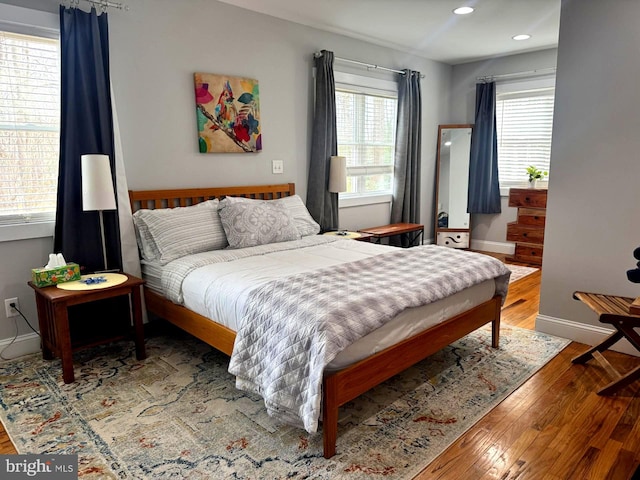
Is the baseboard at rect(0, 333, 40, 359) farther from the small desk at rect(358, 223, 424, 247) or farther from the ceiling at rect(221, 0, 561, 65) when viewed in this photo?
the small desk at rect(358, 223, 424, 247)

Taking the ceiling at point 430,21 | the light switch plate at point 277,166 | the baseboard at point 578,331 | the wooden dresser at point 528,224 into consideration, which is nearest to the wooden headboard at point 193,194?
the light switch plate at point 277,166

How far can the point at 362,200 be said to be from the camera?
16.7 feet

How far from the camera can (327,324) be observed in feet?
6.05

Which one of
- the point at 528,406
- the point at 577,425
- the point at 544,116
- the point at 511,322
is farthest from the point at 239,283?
the point at 544,116

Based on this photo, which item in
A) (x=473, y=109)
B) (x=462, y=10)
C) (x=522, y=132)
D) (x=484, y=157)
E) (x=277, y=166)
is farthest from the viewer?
(x=473, y=109)

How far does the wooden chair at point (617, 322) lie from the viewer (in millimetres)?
2291

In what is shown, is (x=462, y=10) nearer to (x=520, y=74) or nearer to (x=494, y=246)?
(x=520, y=74)

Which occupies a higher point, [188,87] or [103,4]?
[103,4]

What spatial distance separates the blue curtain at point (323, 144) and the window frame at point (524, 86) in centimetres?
264

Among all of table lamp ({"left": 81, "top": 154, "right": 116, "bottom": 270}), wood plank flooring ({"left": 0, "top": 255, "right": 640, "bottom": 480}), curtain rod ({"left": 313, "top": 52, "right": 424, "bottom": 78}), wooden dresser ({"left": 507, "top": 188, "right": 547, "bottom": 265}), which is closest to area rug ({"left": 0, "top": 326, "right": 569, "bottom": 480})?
wood plank flooring ({"left": 0, "top": 255, "right": 640, "bottom": 480})

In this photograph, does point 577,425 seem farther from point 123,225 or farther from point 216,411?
point 123,225

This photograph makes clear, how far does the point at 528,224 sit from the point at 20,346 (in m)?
5.15

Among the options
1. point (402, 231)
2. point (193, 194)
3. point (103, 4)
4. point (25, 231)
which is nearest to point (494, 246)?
point (402, 231)

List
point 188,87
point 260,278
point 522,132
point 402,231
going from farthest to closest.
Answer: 1. point 522,132
2. point 402,231
3. point 188,87
4. point 260,278
